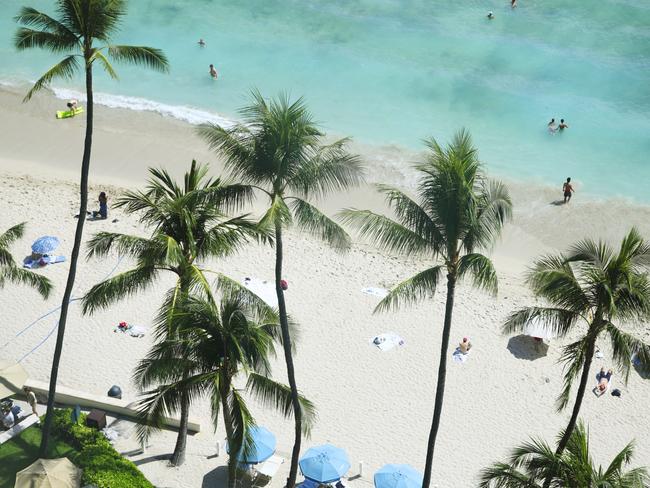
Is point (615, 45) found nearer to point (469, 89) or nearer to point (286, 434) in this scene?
point (469, 89)

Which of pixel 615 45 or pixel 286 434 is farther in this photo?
pixel 615 45

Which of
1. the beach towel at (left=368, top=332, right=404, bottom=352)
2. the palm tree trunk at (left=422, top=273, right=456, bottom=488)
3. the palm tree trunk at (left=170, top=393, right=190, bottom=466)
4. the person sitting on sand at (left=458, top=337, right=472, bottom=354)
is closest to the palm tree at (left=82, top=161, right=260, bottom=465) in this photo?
the palm tree trunk at (left=170, top=393, right=190, bottom=466)

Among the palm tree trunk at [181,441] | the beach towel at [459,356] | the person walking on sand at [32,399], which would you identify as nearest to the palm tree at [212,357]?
the palm tree trunk at [181,441]

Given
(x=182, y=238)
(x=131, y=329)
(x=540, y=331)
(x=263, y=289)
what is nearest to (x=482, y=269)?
(x=182, y=238)

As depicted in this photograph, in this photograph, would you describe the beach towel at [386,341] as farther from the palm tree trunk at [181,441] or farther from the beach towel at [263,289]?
the palm tree trunk at [181,441]

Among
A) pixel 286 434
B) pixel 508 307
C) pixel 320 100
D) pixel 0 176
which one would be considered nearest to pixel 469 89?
pixel 320 100

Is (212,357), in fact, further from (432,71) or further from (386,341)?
(432,71)
